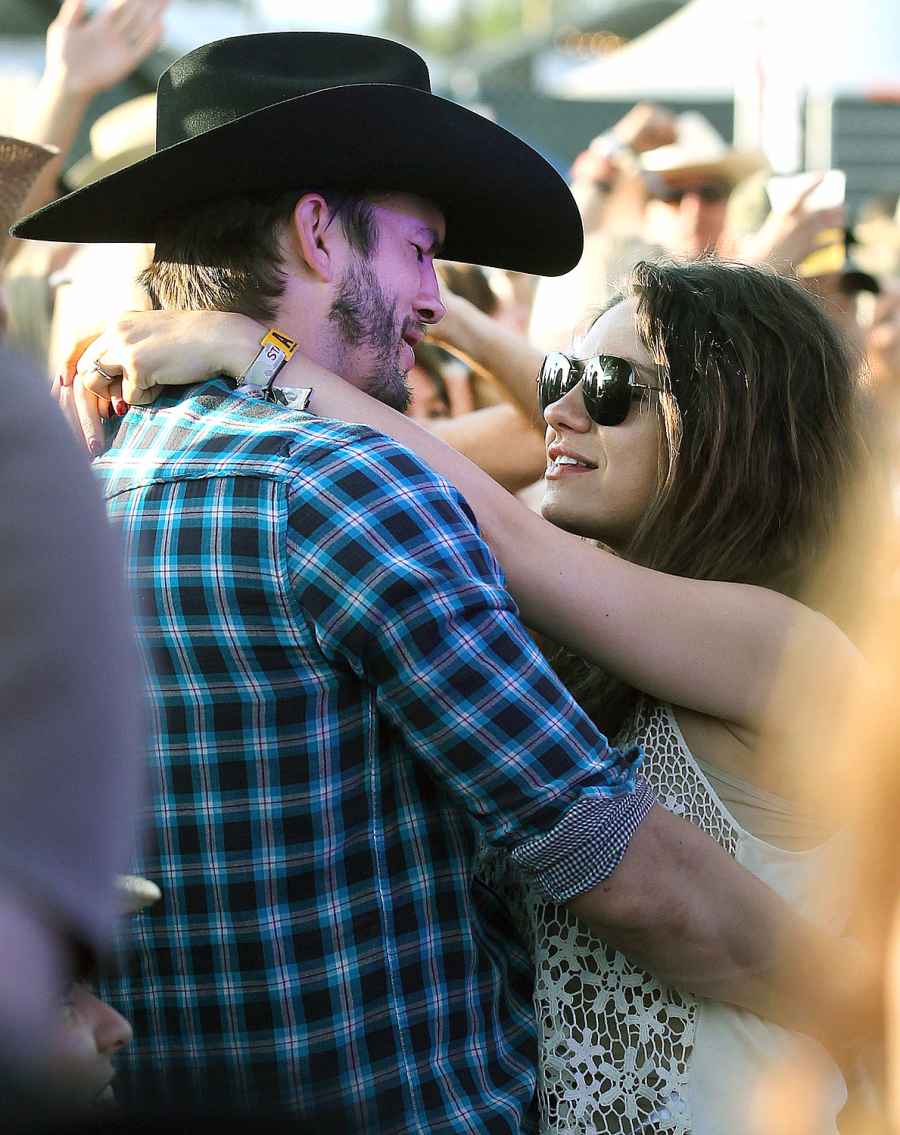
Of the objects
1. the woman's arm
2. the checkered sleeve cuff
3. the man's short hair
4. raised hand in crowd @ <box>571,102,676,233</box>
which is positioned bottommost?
the checkered sleeve cuff

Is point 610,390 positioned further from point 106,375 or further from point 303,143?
point 106,375

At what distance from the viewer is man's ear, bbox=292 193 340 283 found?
6.56 feet

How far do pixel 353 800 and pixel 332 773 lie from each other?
49mm

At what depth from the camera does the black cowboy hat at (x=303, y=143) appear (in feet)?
6.45

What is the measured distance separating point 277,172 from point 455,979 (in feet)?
3.56

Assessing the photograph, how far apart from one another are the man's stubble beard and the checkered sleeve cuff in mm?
742

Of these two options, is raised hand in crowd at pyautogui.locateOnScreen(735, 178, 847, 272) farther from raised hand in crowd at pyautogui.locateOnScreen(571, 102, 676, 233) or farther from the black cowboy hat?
the black cowboy hat

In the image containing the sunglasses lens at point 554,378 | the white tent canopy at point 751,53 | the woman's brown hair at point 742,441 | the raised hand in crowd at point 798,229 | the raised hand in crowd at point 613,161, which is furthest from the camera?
the white tent canopy at point 751,53

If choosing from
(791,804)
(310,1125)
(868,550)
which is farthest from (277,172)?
(310,1125)


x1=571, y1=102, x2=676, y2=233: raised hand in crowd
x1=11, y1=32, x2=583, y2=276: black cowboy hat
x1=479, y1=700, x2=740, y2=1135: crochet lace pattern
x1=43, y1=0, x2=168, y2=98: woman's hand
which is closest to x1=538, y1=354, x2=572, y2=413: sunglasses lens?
A: x1=11, y1=32, x2=583, y2=276: black cowboy hat

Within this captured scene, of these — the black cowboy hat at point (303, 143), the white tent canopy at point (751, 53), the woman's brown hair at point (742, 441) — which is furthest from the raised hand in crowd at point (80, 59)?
the white tent canopy at point (751, 53)

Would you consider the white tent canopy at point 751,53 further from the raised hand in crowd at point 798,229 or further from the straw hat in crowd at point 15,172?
the straw hat in crowd at point 15,172

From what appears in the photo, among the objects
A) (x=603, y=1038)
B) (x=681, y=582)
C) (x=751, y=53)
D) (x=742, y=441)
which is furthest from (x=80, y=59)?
(x=751, y=53)

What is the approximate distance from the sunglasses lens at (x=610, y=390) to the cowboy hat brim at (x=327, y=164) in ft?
1.00
